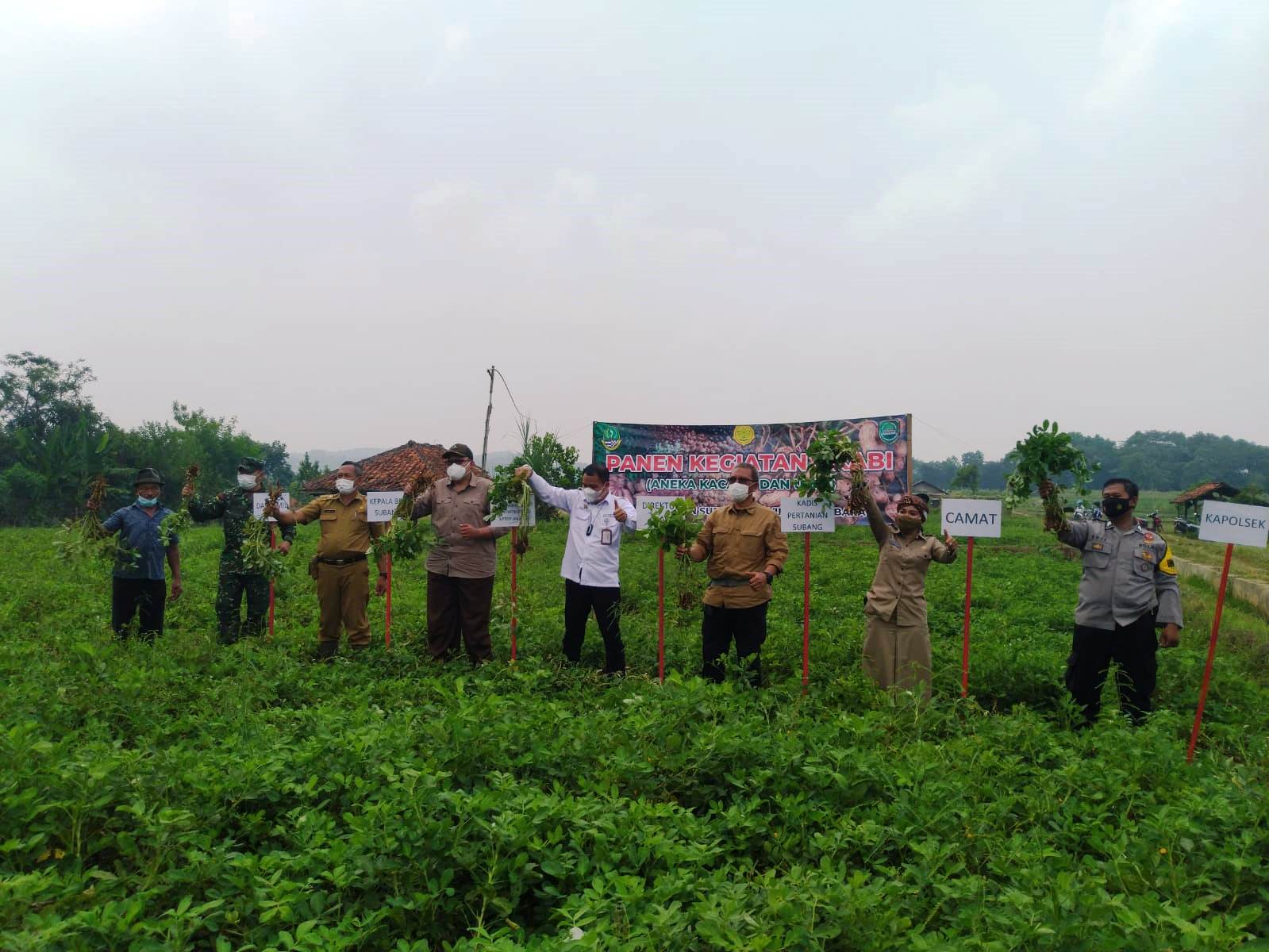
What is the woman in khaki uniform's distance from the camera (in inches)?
225

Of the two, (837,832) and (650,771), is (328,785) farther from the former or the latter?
(837,832)

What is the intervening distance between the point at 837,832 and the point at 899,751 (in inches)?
43.9

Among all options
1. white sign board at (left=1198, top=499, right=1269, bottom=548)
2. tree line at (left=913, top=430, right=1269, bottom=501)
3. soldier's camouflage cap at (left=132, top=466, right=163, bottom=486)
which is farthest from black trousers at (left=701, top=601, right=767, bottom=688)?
tree line at (left=913, top=430, right=1269, bottom=501)

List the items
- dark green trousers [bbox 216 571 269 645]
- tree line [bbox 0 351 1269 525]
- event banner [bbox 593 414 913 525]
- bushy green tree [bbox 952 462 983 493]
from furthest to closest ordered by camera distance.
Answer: tree line [bbox 0 351 1269 525], event banner [bbox 593 414 913 525], bushy green tree [bbox 952 462 983 493], dark green trousers [bbox 216 571 269 645]

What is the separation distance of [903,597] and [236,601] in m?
6.31

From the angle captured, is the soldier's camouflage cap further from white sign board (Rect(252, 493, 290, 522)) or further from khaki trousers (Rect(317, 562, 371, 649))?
khaki trousers (Rect(317, 562, 371, 649))

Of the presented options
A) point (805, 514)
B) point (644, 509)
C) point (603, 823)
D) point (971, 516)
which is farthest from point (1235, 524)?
point (603, 823)

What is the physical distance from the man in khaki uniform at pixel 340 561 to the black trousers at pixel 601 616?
1951 mm

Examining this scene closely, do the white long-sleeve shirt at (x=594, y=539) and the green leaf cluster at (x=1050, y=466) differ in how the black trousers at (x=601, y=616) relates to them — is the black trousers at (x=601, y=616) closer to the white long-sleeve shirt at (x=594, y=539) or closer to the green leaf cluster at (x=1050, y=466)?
the white long-sleeve shirt at (x=594, y=539)

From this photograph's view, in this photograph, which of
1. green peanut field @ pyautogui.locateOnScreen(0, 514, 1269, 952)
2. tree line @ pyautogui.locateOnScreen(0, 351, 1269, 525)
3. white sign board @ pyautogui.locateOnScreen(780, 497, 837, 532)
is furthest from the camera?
tree line @ pyautogui.locateOnScreen(0, 351, 1269, 525)

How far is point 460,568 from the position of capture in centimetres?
697

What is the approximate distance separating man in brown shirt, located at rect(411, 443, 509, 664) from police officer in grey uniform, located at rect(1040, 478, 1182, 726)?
4.54 m

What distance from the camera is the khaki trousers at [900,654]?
225 inches

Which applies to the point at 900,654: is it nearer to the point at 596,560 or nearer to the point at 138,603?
the point at 596,560
